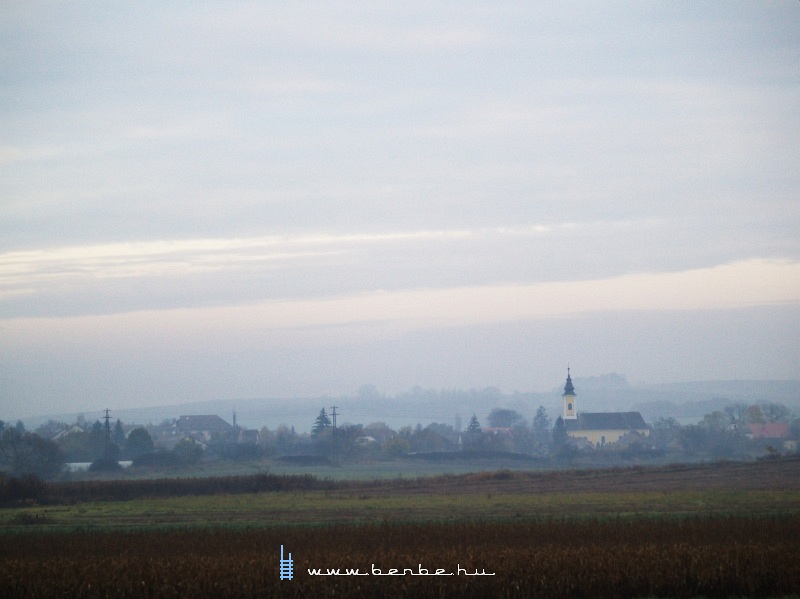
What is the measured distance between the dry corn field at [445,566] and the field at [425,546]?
0.05 m

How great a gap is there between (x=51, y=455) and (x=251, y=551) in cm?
6823

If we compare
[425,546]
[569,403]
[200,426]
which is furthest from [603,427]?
[425,546]

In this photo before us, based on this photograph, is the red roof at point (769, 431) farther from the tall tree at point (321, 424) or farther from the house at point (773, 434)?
the tall tree at point (321, 424)

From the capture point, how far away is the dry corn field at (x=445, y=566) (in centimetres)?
2270

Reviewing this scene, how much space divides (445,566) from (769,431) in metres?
148

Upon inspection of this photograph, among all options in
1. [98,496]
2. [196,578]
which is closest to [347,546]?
[196,578]

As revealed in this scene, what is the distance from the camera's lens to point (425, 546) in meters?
28.8

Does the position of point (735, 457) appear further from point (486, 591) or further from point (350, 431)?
point (486, 591)

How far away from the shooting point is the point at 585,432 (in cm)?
16438

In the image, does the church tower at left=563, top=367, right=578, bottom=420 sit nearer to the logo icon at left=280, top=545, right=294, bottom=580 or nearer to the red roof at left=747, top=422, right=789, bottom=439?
the red roof at left=747, top=422, right=789, bottom=439

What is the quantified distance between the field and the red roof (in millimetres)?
104800

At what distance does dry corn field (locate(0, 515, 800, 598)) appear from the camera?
22.7m

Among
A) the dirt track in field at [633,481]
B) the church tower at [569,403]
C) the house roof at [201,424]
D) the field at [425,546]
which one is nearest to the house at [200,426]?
the house roof at [201,424]

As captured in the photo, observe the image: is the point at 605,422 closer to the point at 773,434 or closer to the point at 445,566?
the point at 773,434
